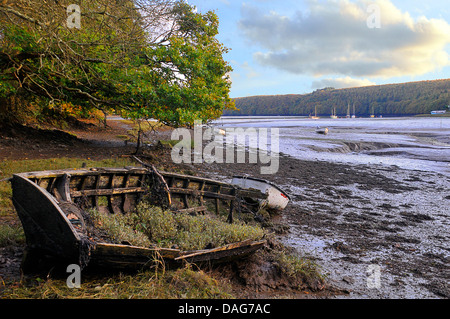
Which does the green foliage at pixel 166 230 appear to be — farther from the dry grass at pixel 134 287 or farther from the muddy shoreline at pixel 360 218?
the muddy shoreline at pixel 360 218

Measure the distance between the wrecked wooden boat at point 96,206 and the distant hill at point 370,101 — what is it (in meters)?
133

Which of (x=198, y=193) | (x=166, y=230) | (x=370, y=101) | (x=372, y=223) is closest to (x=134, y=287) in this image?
(x=166, y=230)

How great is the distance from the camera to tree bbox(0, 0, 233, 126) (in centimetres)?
1150

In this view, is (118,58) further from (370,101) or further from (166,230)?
(370,101)

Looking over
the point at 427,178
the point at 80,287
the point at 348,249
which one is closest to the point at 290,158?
the point at 427,178

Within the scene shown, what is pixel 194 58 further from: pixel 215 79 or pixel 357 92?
pixel 357 92

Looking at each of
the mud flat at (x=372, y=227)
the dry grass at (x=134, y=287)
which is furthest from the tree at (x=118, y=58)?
the dry grass at (x=134, y=287)

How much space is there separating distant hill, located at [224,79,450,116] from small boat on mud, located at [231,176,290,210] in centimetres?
13020

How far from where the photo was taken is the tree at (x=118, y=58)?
453 inches

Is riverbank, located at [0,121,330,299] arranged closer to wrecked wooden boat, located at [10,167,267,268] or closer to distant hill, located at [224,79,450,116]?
wrecked wooden boat, located at [10,167,267,268]

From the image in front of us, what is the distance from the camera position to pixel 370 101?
15912 cm

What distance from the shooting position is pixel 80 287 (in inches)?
190

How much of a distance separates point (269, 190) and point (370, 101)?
167 metres

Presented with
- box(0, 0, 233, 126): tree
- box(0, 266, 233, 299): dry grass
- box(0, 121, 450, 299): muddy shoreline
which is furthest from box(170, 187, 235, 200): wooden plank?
box(0, 0, 233, 126): tree
